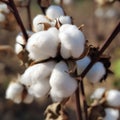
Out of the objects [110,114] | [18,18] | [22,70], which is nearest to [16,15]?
[18,18]

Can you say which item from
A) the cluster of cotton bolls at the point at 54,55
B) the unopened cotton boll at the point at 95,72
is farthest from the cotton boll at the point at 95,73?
the cluster of cotton bolls at the point at 54,55

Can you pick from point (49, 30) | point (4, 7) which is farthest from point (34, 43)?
point (4, 7)

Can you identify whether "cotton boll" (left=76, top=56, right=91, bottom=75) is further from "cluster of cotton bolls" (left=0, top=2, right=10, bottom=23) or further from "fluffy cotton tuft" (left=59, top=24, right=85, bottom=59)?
"cluster of cotton bolls" (left=0, top=2, right=10, bottom=23)

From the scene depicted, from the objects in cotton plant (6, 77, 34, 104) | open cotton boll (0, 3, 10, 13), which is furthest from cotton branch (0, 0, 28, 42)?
cotton plant (6, 77, 34, 104)

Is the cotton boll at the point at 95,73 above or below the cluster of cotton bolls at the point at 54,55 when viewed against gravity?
below

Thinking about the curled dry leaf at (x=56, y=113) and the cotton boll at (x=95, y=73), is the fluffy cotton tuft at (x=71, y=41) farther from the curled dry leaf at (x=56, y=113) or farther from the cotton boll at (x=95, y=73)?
the curled dry leaf at (x=56, y=113)

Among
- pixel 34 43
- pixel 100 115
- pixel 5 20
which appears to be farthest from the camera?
pixel 5 20

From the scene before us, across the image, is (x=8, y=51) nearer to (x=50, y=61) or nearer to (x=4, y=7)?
(x=4, y=7)
